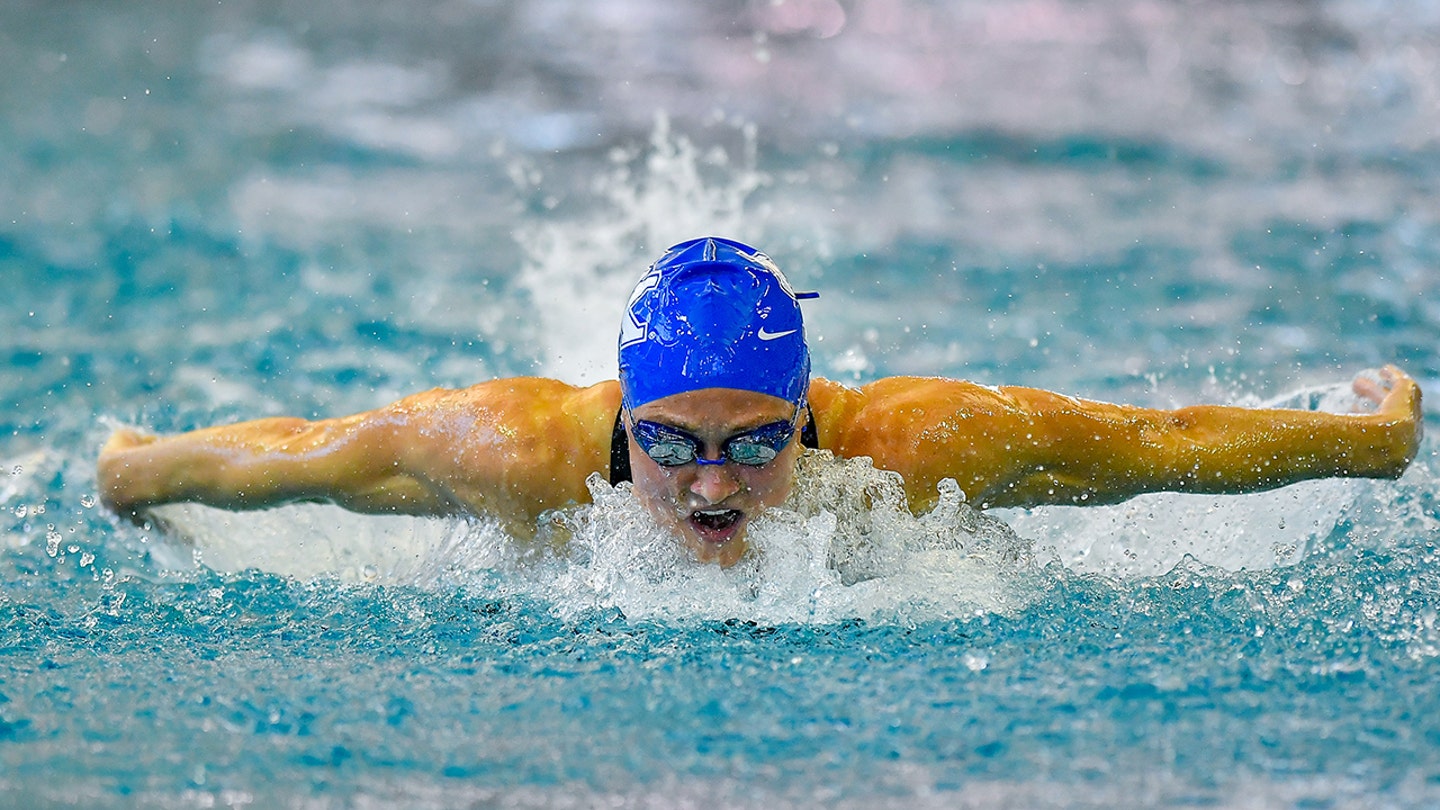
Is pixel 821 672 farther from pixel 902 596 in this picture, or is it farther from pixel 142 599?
pixel 142 599

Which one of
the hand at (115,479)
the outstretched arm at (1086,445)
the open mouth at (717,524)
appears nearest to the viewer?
the open mouth at (717,524)

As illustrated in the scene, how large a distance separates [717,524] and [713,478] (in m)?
0.17

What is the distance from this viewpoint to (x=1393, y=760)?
2301 millimetres

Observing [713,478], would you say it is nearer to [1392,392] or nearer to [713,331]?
[713,331]

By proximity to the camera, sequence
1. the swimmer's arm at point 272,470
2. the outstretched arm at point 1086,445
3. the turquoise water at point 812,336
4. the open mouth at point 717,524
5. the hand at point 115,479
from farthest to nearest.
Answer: the hand at point 115,479, the swimmer's arm at point 272,470, the outstretched arm at point 1086,445, the open mouth at point 717,524, the turquoise water at point 812,336

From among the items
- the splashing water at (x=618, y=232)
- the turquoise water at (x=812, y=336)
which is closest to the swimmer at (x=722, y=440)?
the turquoise water at (x=812, y=336)

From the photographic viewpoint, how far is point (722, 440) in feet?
8.94

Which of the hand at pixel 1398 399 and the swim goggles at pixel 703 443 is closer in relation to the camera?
the swim goggles at pixel 703 443

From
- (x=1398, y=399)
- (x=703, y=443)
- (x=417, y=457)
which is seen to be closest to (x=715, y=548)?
(x=703, y=443)

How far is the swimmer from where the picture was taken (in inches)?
108

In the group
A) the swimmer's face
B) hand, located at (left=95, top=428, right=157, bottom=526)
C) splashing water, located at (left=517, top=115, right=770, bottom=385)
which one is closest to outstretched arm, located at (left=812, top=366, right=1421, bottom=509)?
the swimmer's face

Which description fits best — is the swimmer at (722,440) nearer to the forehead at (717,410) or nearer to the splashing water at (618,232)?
the forehead at (717,410)

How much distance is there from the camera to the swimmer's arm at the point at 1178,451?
9.84ft

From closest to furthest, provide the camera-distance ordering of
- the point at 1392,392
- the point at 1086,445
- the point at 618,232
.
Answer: the point at 1086,445
the point at 1392,392
the point at 618,232
